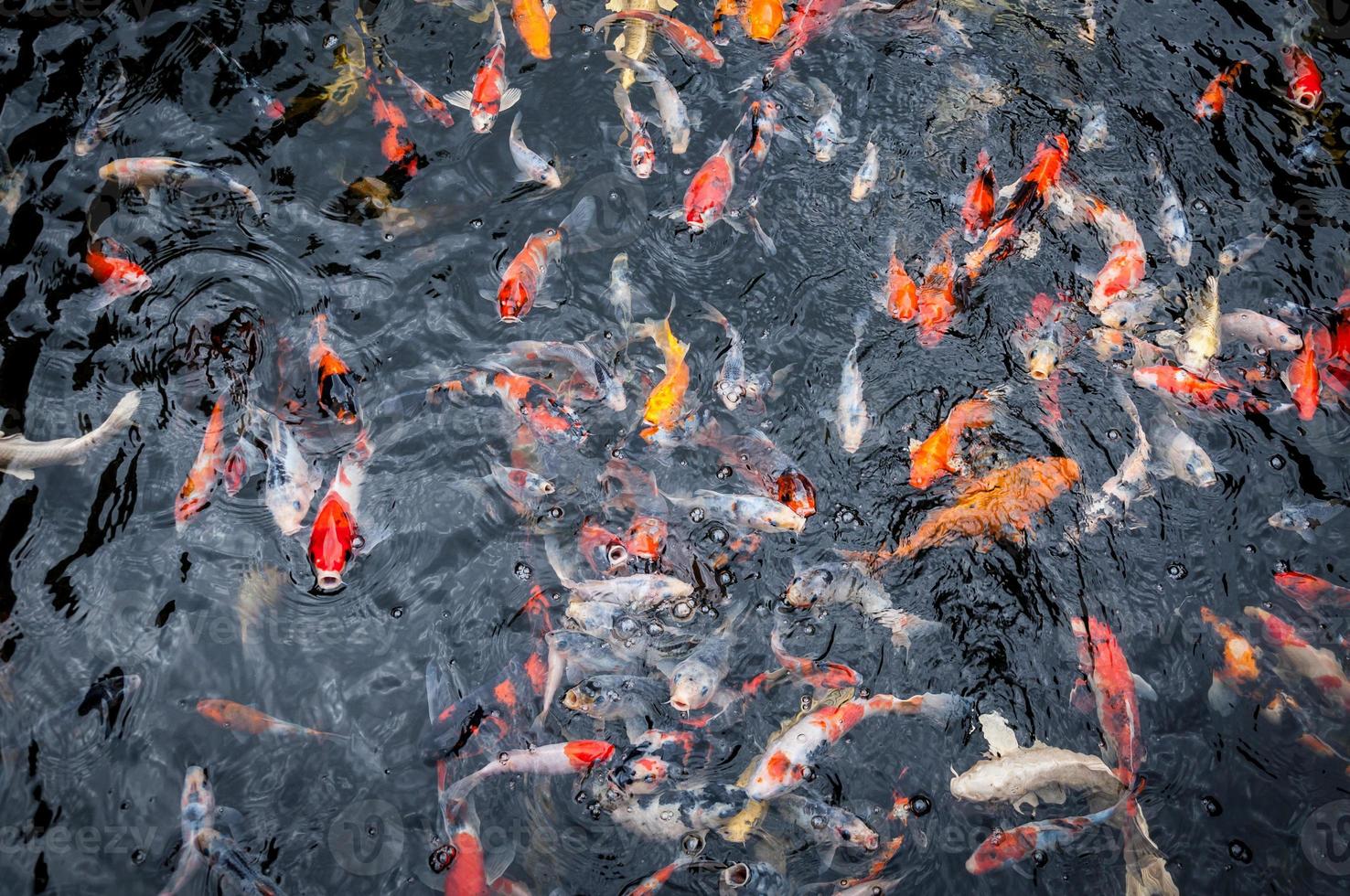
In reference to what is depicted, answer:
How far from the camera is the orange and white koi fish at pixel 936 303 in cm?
599

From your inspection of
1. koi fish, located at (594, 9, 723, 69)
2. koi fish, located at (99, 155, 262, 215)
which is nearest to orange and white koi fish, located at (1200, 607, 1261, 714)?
koi fish, located at (594, 9, 723, 69)

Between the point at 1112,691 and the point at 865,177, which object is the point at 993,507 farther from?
the point at 865,177

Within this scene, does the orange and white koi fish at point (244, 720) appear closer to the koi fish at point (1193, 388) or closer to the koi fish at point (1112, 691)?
the koi fish at point (1112, 691)

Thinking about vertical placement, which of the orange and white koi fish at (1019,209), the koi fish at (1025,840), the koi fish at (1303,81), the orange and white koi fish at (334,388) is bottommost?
the koi fish at (1025,840)

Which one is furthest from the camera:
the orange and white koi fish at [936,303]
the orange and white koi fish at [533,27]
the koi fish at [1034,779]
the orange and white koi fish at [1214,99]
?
the orange and white koi fish at [533,27]

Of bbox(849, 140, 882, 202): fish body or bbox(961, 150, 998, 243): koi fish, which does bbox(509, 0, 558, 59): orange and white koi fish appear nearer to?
bbox(849, 140, 882, 202): fish body

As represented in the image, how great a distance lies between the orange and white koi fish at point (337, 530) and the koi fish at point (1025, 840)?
3513 millimetres

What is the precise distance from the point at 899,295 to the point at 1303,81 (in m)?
3.59

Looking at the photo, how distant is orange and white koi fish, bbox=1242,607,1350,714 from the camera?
4.97 meters

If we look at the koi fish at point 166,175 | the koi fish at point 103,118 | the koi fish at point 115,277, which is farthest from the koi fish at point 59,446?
the koi fish at point 103,118

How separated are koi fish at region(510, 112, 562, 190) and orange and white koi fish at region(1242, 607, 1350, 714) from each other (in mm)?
4950

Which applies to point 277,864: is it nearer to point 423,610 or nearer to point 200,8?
point 423,610

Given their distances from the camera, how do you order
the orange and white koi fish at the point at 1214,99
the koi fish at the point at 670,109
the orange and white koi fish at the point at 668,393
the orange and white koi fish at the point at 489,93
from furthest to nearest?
1. the orange and white koi fish at the point at 1214,99
2. the koi fish at the point at 670,109
3. the orange and white koi fish at the point at 489,93
4. the orange and white koi fish at the point at 668,393

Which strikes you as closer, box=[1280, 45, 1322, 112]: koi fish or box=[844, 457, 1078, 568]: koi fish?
box=[844, 457, 1078, 568]: koi fish
